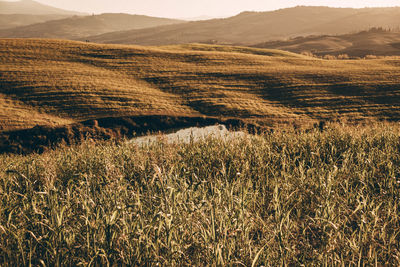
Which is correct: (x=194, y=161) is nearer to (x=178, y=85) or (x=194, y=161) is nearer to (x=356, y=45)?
(x=178, y=85)

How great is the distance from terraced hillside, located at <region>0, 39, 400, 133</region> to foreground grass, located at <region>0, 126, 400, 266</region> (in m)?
17.3

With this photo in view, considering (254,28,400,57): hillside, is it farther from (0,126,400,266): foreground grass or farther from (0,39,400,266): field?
(0,126,400,266): foreground grass

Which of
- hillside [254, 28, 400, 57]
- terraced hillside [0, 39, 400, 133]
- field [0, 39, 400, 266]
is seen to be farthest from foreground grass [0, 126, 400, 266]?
hillside [254, 28, 400, 57]

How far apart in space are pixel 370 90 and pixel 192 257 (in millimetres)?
32036

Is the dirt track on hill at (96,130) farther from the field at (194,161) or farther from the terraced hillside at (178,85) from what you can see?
the terraced hillside at (178,85)

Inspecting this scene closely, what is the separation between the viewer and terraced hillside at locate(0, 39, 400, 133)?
24688 millimetres

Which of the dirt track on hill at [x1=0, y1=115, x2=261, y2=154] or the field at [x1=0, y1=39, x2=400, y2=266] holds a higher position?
the field at [x1=0, y1=39, x2=400, y2=266]

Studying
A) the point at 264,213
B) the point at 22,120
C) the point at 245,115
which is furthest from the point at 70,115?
the point at 264,213

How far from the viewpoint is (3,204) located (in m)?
4.62

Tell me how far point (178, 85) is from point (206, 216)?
2847 cm

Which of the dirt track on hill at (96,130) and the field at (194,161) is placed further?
the dirt track on hill at (96,130)

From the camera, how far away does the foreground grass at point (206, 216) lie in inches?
132

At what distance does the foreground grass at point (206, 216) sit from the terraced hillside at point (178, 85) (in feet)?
56.7

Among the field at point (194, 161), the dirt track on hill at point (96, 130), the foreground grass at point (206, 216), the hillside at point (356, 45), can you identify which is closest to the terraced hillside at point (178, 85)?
the field at point (194, 161)
